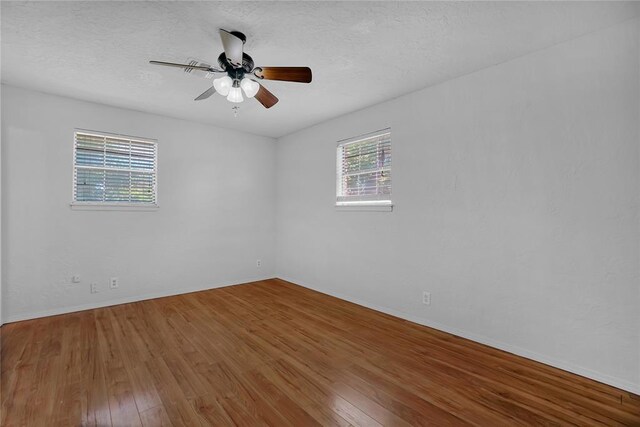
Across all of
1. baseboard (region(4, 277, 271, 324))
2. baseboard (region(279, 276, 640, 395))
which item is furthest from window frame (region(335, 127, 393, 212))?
baseboard (region(4, 277, 271, 324))

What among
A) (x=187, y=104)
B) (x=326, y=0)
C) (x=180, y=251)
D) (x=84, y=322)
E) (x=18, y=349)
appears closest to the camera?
(x=326, y=0)

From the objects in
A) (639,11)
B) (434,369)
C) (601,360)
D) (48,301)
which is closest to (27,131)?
(48,301)

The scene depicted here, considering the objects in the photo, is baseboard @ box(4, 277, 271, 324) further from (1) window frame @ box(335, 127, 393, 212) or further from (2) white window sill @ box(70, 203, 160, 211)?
(1) window frame @ box(335, 127, 393, 212)

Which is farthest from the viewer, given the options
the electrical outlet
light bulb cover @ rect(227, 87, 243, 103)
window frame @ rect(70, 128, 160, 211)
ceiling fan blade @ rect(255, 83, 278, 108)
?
window frame @ rect(70, 128, 160, 211)

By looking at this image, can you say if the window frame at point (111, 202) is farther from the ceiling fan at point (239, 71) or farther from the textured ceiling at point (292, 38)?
the ceiling fan at point (239, 71)

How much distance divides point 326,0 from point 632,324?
3085mm

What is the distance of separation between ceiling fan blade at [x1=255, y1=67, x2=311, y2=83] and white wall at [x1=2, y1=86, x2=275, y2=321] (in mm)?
2754

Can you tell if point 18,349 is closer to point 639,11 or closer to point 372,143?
point 372,143

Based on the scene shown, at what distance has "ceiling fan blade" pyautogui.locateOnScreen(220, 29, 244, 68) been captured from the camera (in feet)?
6.40

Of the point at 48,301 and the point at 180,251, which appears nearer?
the point at 48,301

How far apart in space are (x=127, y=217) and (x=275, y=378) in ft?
10.4

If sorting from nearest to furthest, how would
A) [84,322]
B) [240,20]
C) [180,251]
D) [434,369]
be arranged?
[240,20] → [434,369] → [84,322] → [180,251]

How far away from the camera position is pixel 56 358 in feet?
7.97

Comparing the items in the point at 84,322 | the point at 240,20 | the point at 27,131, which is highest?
the point at 240,20
